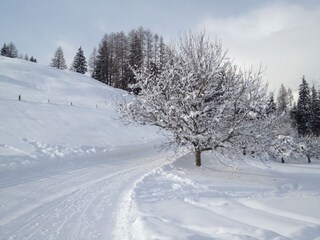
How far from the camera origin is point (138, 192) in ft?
29.0

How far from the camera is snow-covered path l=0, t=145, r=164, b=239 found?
5.61m

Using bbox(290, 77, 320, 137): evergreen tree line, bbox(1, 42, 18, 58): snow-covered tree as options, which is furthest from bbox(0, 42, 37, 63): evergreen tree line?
bbox(290, 77, 320, 137): evergreen tree line

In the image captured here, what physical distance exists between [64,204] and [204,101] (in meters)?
7.73

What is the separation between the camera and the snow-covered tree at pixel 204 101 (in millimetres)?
12367

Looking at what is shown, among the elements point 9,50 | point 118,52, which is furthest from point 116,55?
point 9,50

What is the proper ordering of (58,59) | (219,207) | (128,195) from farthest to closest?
(58,59) < (128,195) < (219,207)

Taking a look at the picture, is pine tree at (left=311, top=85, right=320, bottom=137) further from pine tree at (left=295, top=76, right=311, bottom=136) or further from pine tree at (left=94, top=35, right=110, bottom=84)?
pine tree at (left=94, top=35, right=110, bottom=84)

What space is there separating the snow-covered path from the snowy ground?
2 centimetres

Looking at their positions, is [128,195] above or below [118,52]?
below

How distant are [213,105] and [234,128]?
139 centimetres

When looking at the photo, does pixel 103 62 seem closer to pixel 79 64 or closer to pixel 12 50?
pixel 79 64

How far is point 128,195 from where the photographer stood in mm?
8555

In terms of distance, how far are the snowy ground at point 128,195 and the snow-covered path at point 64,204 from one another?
0.02m

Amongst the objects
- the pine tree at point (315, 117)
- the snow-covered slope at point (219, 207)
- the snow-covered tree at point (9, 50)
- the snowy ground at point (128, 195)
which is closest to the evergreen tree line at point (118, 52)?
the snow-covered tree at point (9, 50)
